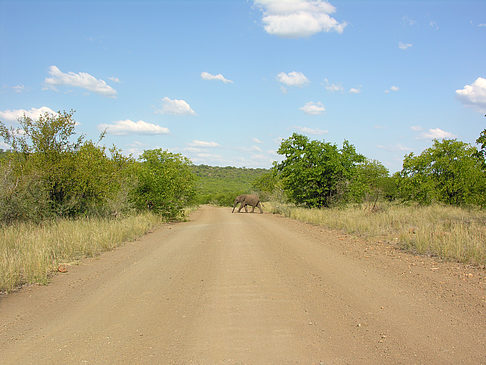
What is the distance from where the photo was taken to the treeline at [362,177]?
21922 millimetres

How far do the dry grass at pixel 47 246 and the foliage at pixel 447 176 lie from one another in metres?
16.7

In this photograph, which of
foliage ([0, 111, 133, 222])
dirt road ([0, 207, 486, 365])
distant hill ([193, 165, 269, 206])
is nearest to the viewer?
dirt road ([0, 207, 486, 365])

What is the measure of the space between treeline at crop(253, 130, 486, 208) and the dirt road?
Answer: 13.3m

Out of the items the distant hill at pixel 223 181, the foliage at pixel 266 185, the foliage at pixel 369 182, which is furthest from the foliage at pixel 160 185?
the distant hill at pixel 223 181

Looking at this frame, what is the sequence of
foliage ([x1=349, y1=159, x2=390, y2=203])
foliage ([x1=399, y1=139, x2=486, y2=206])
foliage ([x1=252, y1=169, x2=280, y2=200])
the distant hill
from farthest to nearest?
the distant hill
foliage ([x1=252, y1=169, x2=280, y2=200])
foliage ([x1=349, y1=159, x2=390, y2=203])
foliage ([x1=399, y1=139, x2=486, y2=206])

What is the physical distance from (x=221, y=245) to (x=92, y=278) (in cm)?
481

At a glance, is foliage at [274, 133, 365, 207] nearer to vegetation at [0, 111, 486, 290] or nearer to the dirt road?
vegetation at [0, 111, 486, 290]

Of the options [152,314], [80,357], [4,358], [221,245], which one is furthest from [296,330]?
[221,245]

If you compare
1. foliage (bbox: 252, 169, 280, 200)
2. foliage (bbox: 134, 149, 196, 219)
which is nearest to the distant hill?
foliage (bbox: 252, 169, 280, 200)

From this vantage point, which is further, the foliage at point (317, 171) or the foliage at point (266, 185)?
the foliage at point (266, 185)

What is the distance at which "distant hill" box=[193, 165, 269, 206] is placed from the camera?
2539 inches

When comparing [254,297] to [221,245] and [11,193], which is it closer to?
[221,245]

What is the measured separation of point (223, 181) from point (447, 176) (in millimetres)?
79883

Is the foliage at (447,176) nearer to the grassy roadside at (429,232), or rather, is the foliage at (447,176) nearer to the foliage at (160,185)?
the grassy roadside at (429,232)
